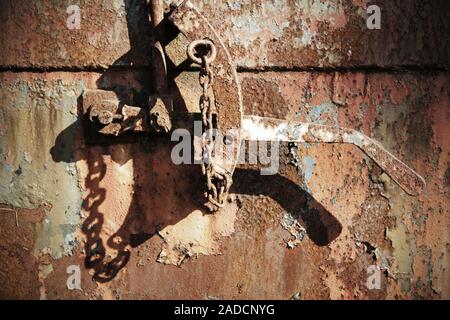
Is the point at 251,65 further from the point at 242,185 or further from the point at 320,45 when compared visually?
the point at 242,185

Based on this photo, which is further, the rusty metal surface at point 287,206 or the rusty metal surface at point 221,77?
the rusty metal surface at point 287,206

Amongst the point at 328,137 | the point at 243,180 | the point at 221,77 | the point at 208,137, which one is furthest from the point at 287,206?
the point at 221,77

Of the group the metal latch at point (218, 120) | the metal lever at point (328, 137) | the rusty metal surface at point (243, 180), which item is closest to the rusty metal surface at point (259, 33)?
the rusty metal surface at point (243, 180)

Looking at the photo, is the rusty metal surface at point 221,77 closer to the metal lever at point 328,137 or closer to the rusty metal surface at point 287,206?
the metal lever at point 328,137

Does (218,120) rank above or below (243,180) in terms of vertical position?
above

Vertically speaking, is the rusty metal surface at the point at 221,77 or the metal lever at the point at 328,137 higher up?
the rusty metal surface at the point at 221,77

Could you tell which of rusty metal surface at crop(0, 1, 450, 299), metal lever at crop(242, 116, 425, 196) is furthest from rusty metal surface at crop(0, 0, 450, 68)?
metal lever at crop(242, 116, 425, 196)

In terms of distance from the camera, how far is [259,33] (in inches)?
53.9

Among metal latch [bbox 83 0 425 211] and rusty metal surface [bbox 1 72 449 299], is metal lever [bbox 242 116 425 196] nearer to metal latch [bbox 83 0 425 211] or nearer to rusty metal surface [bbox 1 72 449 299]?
metal latch [bbox 83 0 425 211]

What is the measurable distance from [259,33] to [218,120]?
37 centimetres

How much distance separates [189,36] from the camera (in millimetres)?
1209

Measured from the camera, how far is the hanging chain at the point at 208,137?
3.82ft

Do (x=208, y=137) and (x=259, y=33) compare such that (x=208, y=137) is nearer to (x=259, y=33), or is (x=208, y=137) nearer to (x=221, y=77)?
(x=221, y=77)
